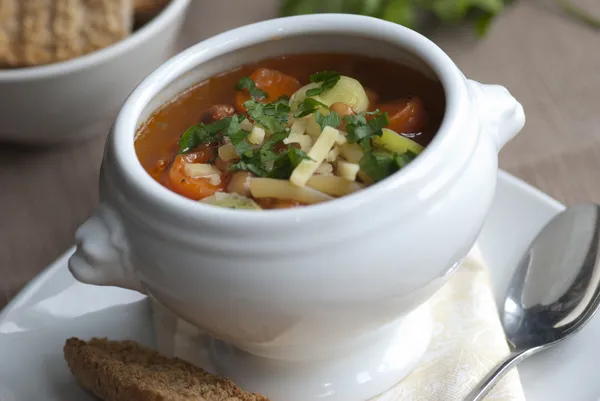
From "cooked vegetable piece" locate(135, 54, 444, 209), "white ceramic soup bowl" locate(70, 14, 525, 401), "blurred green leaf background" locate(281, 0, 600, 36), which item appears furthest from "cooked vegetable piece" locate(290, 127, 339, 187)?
"blurred green leaf background" locate(281, 0, 600, 36)

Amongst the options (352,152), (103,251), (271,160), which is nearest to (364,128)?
(352,152)

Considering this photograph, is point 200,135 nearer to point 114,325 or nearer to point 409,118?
point 409,118

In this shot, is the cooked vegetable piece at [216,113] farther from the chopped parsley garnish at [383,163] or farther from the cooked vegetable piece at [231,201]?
the chopped parsley garnish at [383,163]

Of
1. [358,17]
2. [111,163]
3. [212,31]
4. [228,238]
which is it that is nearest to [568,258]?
[358,17]

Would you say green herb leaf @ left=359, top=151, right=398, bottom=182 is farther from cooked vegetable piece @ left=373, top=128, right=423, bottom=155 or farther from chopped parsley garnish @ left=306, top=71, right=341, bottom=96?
chopped parsley garnish @ left=306, top=71, right=341, bottom=96

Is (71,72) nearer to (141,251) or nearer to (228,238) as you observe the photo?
(141,251)

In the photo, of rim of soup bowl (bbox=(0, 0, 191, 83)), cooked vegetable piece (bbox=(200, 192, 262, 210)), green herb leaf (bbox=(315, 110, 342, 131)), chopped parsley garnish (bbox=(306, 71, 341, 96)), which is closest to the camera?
cooked vegetable piece (bbox=(200, 192, 262, 210))
